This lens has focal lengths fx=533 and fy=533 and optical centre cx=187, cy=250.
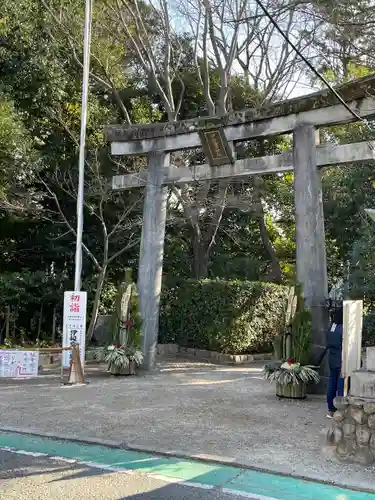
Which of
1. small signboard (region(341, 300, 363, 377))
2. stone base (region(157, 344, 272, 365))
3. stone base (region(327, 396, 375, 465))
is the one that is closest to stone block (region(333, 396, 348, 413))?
stone base (region(327, 396, 375, 465))

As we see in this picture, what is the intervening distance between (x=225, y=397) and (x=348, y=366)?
3.52m

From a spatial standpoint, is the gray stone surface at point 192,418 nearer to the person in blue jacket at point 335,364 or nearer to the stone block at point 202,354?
the person in blue jacket at point 335,364

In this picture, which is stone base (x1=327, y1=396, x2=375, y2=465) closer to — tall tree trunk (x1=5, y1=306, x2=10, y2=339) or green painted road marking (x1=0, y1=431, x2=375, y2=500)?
green painted road marking (x1=0, y1=431, x2=375, y2=500)

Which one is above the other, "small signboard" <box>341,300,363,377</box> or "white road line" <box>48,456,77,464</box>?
"small signboard" <box>341,300,363,377</box>

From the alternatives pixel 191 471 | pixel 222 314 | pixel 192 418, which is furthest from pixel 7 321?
pixel 191 471

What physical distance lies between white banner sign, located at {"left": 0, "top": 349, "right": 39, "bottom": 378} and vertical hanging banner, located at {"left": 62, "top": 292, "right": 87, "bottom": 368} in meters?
0.76

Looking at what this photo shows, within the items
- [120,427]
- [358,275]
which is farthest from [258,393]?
[358,275]

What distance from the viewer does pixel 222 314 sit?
1630 cm

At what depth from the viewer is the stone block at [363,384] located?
5.80m

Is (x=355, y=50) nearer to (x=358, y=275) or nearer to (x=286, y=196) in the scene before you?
(x=358, y=275)

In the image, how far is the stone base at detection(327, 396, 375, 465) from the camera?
562 cm

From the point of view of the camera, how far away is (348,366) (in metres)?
6.47

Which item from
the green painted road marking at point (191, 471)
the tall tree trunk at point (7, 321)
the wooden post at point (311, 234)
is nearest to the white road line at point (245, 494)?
the green painted road marking at point (191, 471)

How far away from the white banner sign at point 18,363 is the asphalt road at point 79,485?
6157 millimetres
